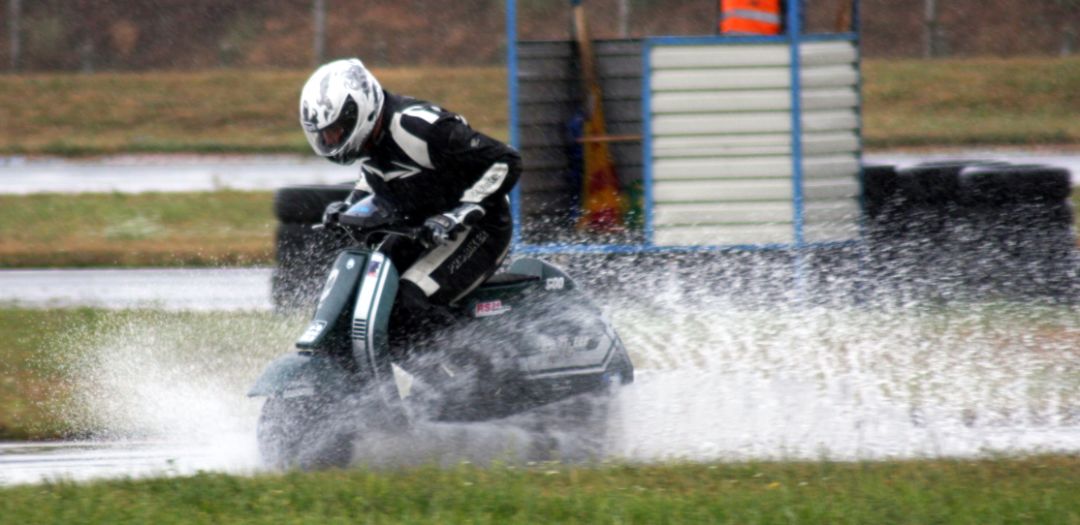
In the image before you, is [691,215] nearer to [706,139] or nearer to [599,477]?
[706,139]

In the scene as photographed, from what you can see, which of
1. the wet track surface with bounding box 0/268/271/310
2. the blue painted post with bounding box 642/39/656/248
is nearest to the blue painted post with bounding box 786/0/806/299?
the blue painted post with bounding box 642/39/656/248

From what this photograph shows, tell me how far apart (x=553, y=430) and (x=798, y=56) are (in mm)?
5456

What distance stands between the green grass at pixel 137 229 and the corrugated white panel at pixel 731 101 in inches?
173

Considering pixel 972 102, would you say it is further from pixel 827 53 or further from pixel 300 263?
pixel 300 263

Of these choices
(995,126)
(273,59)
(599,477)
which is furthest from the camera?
(273,59)

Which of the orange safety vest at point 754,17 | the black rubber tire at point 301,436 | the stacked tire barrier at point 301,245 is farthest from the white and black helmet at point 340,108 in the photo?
the orange safety vest at point 754,17

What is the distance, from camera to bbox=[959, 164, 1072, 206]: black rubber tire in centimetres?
1130

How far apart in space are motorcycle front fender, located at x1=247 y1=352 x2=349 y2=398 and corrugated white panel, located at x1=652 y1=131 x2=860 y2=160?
577cm

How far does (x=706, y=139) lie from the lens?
11.6 metres

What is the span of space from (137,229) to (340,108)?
10.4 meters

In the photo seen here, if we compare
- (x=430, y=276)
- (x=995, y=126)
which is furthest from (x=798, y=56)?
(x=995, y=126)

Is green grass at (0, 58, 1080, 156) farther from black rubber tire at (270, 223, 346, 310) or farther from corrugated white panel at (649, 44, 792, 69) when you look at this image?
black rubber tire at (270, 223, 346, 310)

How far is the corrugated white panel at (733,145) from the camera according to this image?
37.8 ft

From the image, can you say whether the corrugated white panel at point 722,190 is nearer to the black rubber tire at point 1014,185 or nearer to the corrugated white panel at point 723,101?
the corrugated white panel at point 723,101
